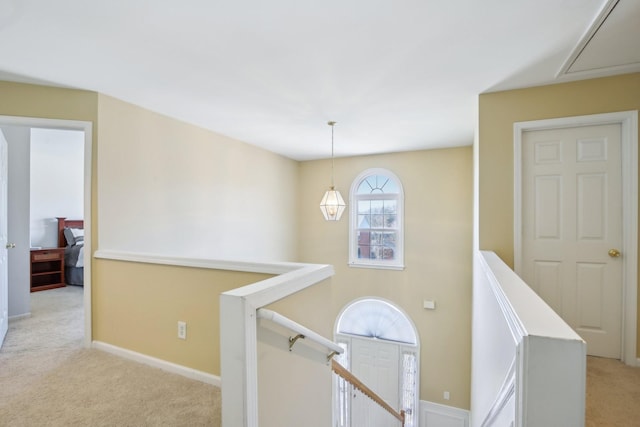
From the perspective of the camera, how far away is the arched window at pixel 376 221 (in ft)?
17.8

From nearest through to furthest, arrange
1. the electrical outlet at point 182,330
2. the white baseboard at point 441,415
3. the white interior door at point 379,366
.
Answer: the electrical outlet at point 182,330 < the white baseboard at point 441,415 < the white interior door at point 379,366

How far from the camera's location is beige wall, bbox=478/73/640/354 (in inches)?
98.8

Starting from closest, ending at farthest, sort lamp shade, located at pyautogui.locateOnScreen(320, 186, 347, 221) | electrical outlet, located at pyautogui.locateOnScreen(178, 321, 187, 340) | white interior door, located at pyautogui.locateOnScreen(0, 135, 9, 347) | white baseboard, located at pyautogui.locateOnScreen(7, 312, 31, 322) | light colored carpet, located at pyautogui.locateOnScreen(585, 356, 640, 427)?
light colored carpet, located at pyautogui.locateOnScreen(585, 356, 640, 427) → electrical outlet, located at pyautogui.locateOnScreen(178, 321, 187, 340) → white interior door, located at pyautogui.locateOnScreen(0, 135, 9, 347) → white baseboard, located at pyautogui.locateOnScreen(7, 312, 31, 322) → lamp shade, located at pyautogui.locateOnScreen(320, 186, 347, 221)

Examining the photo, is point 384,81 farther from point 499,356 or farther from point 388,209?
point 388,209

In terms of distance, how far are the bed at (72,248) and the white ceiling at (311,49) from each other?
3.79 metres

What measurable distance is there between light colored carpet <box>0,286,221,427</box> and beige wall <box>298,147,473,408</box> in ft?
10.00

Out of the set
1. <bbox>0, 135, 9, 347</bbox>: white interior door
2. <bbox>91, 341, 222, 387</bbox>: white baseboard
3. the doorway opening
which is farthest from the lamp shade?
<bbox>0, 135, 9, 347</bbox>: white interior door

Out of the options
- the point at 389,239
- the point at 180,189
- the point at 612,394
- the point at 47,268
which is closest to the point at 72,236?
the point at 47,268

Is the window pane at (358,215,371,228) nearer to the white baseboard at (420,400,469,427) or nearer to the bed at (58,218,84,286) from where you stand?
the white baseboard at (420,400,469,427)

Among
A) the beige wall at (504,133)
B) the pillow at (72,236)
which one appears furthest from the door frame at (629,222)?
the pillow at (72,236)

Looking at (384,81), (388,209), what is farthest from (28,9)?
(388,209)

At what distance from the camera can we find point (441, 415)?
4.84 meters

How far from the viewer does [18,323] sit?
3248 millimetres

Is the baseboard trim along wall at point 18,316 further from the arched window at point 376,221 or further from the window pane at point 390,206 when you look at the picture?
the window pane at point 390,206
